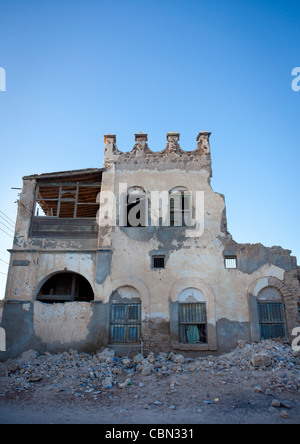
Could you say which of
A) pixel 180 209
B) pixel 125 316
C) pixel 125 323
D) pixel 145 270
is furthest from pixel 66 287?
pixel 180 209

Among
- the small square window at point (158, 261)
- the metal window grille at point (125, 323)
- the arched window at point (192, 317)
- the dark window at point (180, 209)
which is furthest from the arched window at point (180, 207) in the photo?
the metal window grille at point (125, 323)

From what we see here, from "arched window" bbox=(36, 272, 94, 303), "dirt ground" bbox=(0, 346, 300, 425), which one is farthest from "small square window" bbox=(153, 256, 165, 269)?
"arched window" bbox=(36, 272, 94, 303)

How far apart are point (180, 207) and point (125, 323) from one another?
5.11m

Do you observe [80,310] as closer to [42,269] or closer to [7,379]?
[42,269]

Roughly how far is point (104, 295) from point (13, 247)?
4.16 meters

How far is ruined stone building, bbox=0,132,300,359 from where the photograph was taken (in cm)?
1186

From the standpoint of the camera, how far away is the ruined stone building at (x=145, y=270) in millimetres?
11859

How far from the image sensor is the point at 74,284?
13773 millimetres

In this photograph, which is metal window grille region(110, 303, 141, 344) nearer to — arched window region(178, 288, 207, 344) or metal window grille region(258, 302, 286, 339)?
arched window region(178, 288, 207, 344)

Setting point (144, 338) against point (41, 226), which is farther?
point (41, 226)

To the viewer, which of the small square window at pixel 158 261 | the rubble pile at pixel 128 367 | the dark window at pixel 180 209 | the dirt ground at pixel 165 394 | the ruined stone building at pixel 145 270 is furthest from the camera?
the dark window at pixel 180 209

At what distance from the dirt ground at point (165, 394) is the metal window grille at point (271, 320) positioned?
4.05ft

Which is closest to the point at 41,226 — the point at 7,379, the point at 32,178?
the point at 32,178

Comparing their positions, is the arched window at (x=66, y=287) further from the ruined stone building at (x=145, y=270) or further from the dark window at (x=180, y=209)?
the dark window at (x=180, y=209)
